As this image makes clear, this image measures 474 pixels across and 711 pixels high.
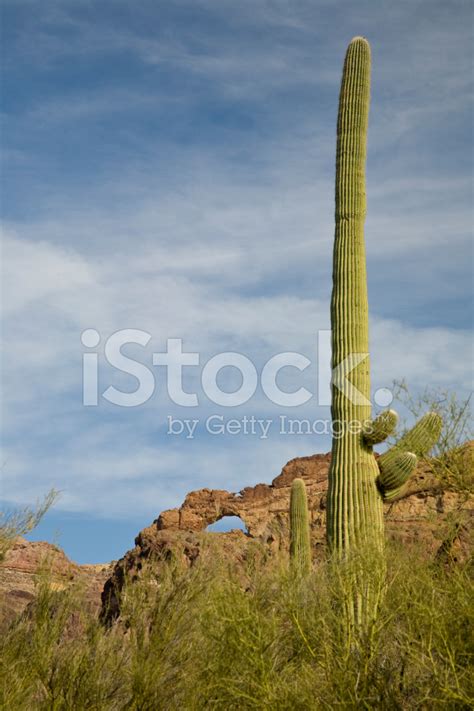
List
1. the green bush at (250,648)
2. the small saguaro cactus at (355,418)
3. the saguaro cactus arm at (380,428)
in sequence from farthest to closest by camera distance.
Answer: the saguaro cactus arm at (380,428) → the small saguaro cactus at (355,418) → the green bush at (250,648)

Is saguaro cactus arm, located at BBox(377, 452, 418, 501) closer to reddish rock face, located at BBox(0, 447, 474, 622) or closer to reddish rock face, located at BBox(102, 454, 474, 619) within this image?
Answer: reddish rock face, located at BBox(0, 447, 474, 622)

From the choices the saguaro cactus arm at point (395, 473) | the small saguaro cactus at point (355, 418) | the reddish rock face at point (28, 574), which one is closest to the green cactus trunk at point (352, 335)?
the small saguaro cactus at point (355, 418)

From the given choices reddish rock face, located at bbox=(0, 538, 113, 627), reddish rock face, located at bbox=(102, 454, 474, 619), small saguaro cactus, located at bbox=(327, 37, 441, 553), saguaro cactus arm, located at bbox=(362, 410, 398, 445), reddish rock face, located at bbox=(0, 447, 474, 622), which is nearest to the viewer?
small saguaro cactus, located at bbox=(327, 37, 441, 553)

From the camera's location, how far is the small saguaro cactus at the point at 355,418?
1281cm

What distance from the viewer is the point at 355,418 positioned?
13281 millimetres

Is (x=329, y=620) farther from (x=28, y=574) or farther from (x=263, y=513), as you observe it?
(x=263, y=513)

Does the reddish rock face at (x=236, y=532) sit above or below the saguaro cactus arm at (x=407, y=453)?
above

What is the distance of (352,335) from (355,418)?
1267 millimetres

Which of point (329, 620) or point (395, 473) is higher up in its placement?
point (395, 473)

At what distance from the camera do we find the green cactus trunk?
42.1 feet

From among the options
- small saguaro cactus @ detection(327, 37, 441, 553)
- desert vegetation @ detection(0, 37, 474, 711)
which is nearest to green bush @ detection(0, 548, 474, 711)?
desert vegetation @ detection(0, 37, 474, 711)

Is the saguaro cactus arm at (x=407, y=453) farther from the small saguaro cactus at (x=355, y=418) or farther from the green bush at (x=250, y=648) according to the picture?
the green bush at (x=250, y=648)

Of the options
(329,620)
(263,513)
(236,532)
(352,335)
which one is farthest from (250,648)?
(263,513)

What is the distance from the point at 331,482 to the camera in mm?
13125
